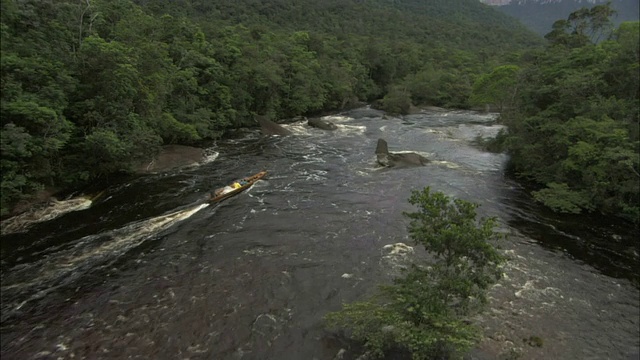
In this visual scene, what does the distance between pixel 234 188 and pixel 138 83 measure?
9.84 meters

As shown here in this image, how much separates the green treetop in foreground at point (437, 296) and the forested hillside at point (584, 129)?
14.2 meters

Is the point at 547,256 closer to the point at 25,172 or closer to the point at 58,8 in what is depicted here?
the point at 25,172

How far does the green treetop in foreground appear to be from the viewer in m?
10.0

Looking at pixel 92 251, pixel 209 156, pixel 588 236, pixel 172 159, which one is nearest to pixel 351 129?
pixel 209 156

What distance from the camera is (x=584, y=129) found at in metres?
22.8

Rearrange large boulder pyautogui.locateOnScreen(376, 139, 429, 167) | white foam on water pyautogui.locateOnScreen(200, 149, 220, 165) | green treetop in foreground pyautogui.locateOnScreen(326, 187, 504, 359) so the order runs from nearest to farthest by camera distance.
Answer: green treetop in foreground pyautogui.locateOnScreen(326, 187, 504, 359) → white foam on water pyautogui.locateOnScreen(200, 149, 220, 165) → large boulder pyautogui.locateOnScreen(376, 139, 429, 167)

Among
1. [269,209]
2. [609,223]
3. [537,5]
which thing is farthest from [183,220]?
[537,5]

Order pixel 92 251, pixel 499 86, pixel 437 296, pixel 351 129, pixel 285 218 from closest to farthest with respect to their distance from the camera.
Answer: pixel 437 296 < pixel 92 251 < pixel 285 218 < pixel 351 129 < pixel 499 86

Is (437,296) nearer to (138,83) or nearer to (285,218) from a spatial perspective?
(285,218)

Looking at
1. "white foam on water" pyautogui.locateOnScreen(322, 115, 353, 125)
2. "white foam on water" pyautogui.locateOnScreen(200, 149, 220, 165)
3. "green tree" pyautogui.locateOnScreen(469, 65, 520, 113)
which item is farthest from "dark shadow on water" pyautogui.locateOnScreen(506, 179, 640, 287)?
"white foam on water" pyautogui.locateOnScreen(322, 115, 353, 125)

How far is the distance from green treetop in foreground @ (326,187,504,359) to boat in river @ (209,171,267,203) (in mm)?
13349

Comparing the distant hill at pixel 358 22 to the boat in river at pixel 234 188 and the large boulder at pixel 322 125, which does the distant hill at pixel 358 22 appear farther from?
the boat in river at pixel 234 188

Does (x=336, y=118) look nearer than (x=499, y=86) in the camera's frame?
No

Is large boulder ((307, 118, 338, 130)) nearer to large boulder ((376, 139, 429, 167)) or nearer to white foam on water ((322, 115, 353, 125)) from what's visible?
white foam on water ((322, 115, 353, 125))
